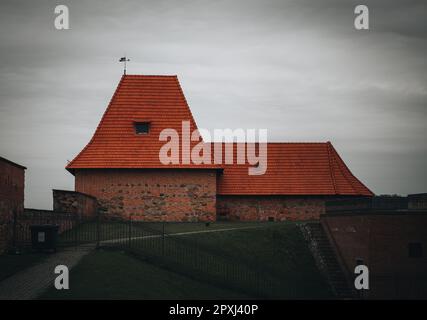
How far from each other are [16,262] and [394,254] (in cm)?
1477

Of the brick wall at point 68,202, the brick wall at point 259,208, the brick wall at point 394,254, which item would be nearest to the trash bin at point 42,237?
the brick wall at point 68,202

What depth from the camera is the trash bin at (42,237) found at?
24.1m

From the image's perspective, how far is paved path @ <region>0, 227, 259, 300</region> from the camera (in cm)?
1819

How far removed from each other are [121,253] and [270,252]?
701cm

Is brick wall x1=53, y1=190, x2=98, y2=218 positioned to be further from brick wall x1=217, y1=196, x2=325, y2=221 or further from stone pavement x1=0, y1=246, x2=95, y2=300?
brick wall x1=217, y1=196, x2=325, y2=221

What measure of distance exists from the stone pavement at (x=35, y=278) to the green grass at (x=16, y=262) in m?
0.25

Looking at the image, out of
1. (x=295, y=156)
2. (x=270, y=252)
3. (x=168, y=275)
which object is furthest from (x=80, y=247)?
(x=295, y=156)

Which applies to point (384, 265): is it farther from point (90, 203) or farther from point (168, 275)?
point (90, 203)

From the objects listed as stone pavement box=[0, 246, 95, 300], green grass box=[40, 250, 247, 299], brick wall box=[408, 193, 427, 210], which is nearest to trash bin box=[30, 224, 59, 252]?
stone pavement box=[0, 246, 95, 300]

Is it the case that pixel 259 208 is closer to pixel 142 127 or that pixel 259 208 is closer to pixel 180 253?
→ pixel 142 127

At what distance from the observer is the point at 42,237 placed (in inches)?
950

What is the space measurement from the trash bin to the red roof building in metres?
10.9

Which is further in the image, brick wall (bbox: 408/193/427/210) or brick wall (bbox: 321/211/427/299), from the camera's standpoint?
brick wall (bbox: 408/193/427/210)

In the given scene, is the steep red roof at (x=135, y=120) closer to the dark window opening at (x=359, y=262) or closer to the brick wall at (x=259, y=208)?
the brick wall at (x=259, y=208)
